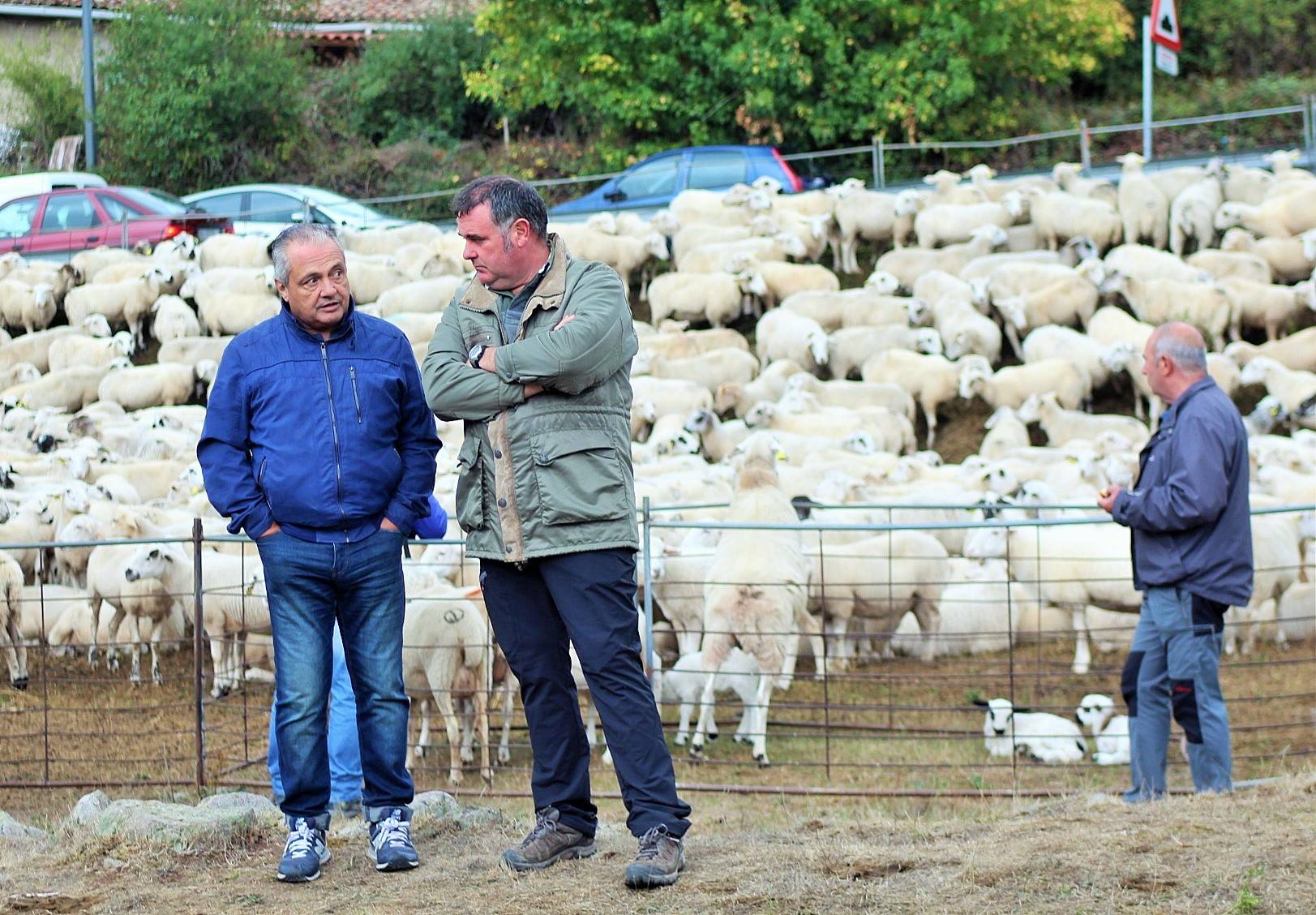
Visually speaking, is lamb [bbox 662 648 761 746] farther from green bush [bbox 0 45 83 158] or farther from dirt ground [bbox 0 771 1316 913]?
green bush [bbox 0 45 83 158]

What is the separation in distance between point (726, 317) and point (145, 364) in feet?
26.3

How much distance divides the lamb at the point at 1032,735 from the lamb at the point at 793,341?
8714 mm

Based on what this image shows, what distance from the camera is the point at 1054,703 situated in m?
9.89

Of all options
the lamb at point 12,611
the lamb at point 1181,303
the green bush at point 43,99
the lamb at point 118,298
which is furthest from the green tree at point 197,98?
the lamb at point 12,611

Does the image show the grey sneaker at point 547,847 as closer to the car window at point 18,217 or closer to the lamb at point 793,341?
the lamb at point 793,341

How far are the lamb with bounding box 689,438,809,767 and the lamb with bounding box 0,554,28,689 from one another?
4815 mm

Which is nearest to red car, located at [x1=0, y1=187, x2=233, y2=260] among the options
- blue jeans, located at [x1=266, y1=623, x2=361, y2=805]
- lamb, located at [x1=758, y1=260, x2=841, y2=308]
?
lamb, located at [x1=758, y1=260, x2=841, y2=308]

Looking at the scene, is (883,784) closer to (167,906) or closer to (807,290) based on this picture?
(167,906)

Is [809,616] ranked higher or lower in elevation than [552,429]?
lower

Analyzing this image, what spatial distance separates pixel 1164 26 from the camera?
23.2 m

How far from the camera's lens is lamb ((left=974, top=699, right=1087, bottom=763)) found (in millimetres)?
→ 8500

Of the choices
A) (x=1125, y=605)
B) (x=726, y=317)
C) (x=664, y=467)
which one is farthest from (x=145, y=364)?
(x=1125, y=605)

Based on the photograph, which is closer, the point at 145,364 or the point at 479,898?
the point at 479,898

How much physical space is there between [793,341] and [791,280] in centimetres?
205
